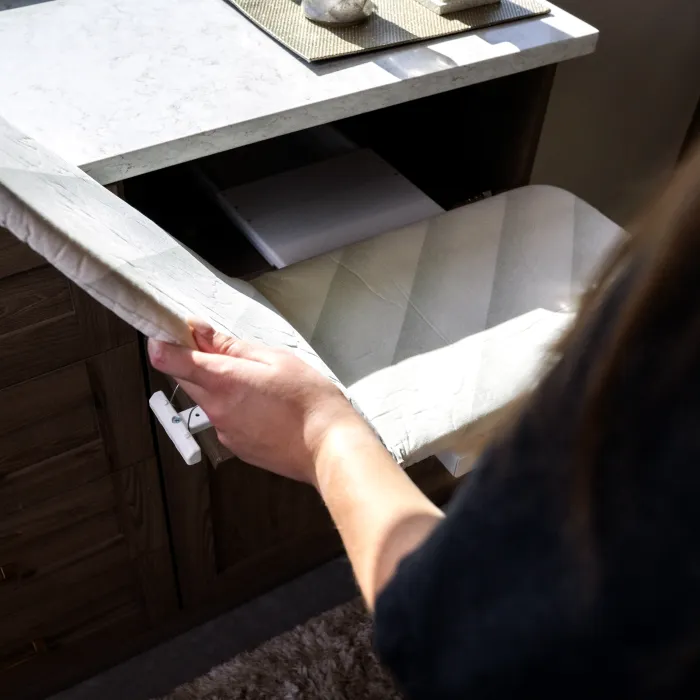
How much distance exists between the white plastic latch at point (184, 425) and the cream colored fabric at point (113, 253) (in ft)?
0.34

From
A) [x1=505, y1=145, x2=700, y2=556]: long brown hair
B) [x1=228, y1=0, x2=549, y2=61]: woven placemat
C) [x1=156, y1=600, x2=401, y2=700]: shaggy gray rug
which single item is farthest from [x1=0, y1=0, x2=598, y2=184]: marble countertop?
[x1=156, y1=600, x2=401, y2=700]: shaggy gray rug

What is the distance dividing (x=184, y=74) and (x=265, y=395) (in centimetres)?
40

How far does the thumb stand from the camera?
0.66 m

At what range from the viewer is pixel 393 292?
0.91 m

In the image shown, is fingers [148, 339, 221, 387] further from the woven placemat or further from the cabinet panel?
the woven placemat

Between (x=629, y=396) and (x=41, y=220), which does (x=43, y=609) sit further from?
(x=629, y=396)

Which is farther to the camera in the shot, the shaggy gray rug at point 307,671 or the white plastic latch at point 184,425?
the shaggy gray rug at point 307,671

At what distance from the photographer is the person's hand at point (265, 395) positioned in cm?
64

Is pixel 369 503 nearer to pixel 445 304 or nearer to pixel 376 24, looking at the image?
pixel 445 304

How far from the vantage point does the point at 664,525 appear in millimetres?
293

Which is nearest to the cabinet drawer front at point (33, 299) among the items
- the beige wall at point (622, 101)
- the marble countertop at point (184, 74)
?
the marble countertop at point (184, 74)

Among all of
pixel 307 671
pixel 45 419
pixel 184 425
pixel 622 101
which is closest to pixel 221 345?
pixel 184 425

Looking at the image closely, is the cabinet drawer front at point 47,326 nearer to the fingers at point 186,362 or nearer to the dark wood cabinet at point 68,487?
the dark wood cabinet at point 68,487

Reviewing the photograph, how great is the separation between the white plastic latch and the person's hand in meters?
0.07
